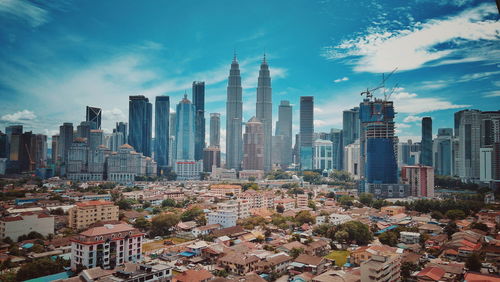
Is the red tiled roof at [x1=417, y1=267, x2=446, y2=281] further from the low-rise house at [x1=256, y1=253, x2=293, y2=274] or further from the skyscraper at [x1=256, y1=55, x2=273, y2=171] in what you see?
the skyscraper at [x1=256, y1=55, x2=273, y2=171]

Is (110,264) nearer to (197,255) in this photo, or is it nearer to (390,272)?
(197,255)

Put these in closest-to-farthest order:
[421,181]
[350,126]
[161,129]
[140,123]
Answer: [421,181], [140,123], [161,129], [350,126]

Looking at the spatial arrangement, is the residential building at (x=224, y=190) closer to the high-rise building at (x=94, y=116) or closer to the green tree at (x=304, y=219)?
the green tree at (x=304, y=219)

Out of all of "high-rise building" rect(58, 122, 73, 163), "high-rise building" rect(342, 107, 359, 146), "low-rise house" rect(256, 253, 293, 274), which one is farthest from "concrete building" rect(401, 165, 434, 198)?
"high-rise building" rect(58, 122, 73, 163)

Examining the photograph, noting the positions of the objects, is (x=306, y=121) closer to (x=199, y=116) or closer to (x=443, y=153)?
(x=199, y=116)

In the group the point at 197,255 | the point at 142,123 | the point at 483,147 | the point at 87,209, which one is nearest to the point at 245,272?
the point at 197,255

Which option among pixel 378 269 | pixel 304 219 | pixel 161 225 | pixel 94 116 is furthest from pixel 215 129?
pixel 378 269
